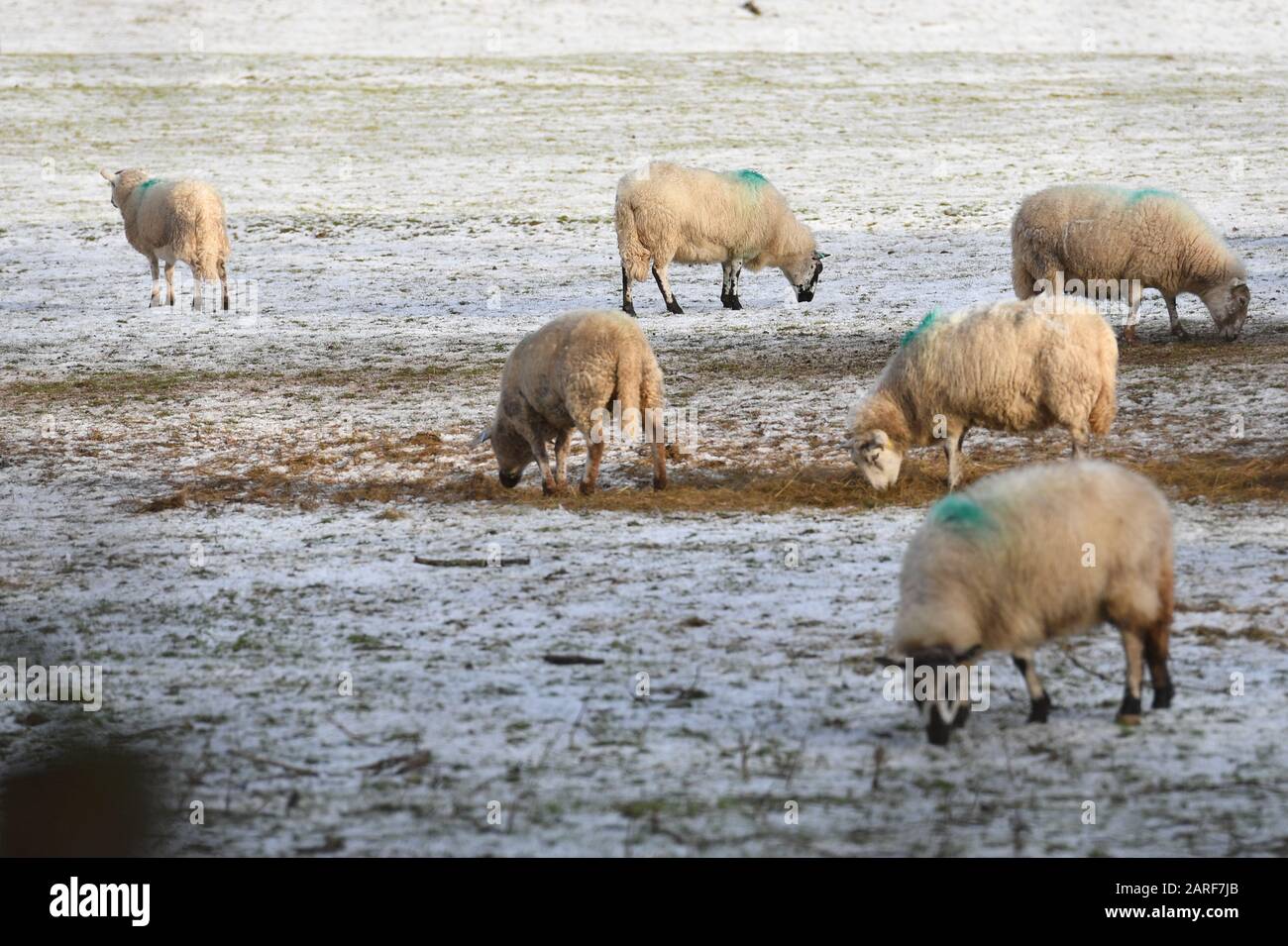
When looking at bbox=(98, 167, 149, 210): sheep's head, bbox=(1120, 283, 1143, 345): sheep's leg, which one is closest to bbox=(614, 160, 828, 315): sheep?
bbox=(1120, 283, 1143, 345): sheep's leg

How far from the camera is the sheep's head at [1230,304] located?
13484 mm

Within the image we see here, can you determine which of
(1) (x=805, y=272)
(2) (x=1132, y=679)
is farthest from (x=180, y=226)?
(2) (x=1132, y=679)

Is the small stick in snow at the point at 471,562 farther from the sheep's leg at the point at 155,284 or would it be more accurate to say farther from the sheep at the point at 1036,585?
the sheep's leg at the point at 155,284

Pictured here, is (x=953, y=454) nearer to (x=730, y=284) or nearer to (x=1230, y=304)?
(x=1230, y=304)

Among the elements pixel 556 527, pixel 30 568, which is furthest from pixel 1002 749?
pixel 30 568

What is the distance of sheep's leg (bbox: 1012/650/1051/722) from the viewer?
5977 mm

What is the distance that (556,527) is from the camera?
9.32m

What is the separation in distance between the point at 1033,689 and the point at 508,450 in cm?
526

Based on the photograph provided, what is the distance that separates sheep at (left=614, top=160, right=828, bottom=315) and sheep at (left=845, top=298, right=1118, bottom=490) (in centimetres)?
690

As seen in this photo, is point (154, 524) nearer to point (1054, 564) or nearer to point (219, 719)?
point (219, 719)

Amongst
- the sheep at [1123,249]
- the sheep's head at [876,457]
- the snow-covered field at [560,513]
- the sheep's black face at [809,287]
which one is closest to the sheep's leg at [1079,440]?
the snow-covered field at [560,513]

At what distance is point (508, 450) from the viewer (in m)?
10.5

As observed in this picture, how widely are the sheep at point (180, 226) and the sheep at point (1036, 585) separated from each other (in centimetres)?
1320
